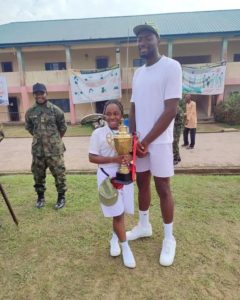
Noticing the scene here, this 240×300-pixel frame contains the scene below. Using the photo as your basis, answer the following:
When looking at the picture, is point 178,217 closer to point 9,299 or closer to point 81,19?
point 9,299

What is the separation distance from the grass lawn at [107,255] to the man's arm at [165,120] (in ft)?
3.73

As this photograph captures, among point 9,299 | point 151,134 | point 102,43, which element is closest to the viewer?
point 9,299

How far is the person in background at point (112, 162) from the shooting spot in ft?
7.55

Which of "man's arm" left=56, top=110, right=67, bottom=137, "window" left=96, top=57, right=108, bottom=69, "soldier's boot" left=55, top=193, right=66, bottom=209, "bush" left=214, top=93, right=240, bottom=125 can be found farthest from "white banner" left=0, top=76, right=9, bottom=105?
"soldier's boot" left=55, top=193, right=66, bottom=209

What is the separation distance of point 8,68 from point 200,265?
18.4 meters

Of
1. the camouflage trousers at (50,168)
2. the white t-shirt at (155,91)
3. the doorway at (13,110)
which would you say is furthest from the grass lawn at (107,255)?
the doorway at (13,110)

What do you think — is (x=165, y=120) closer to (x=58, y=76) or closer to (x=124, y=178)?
(x=124, y=178)

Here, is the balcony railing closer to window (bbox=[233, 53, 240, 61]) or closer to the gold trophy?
window (bbox=[233, 53, 240, 61])

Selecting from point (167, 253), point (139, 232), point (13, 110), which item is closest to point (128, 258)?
point (167, 253)

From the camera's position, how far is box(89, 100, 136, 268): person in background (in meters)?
2.30

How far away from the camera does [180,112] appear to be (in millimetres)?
5844

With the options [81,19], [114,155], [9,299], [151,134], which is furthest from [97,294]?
[81,19]

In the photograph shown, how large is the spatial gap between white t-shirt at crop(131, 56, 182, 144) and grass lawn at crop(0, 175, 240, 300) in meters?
1.11

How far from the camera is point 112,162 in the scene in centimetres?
226
